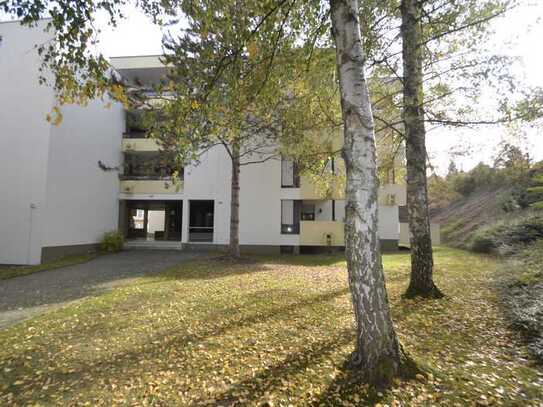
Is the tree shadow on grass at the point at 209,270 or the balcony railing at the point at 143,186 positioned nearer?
the tree shadow on grass at the point at 209,270

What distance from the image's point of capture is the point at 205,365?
339 centimetres

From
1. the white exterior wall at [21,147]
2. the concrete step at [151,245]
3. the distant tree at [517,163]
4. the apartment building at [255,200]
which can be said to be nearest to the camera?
the white exterior wall at [21,147]

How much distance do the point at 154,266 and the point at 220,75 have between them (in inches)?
373

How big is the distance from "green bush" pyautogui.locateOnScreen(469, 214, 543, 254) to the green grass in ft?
64.1

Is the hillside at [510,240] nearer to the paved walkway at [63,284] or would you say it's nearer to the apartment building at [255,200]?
the apartment building at [255,200]

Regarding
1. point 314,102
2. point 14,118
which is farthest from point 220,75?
point 14,118

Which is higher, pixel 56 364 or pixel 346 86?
pixel 346 86

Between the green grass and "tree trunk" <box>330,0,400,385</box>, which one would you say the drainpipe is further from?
"tree trunk" <box>330,0,400,385</box>

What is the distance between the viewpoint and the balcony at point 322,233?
1482 cm

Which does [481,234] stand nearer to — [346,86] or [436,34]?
[436,34]

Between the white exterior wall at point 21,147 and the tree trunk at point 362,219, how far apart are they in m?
14.7

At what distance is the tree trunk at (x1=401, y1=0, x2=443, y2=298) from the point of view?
5.75m

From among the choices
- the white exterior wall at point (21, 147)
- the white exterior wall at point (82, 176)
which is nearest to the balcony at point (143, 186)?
the white exterior wall at point (82, 176)

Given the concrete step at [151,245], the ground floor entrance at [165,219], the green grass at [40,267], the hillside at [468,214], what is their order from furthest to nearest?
the ground floor entrance at [165,219]
the hillside at [468,214]
the concrete step at [151,245]
the green grass at [40,267]
